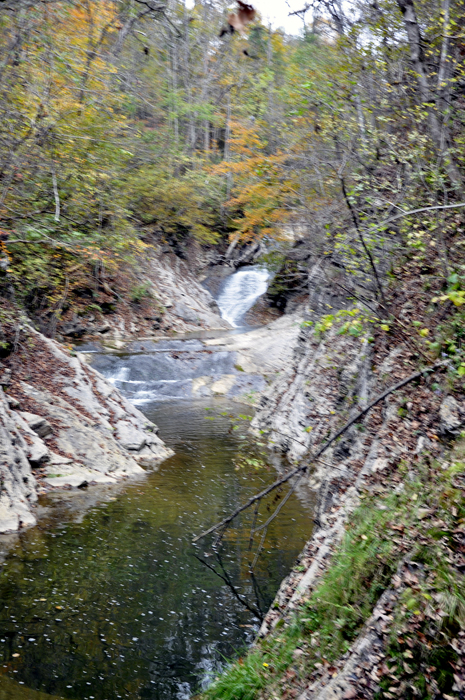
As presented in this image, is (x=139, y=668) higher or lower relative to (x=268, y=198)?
lower

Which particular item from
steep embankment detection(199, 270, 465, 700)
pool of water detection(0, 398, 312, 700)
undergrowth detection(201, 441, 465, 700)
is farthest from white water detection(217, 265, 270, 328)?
undergrowth detection(201, 441, 465, 700)

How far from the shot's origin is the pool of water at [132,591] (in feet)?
16.8

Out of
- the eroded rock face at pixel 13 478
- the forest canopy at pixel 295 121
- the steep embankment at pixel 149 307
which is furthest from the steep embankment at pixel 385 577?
the steep embankment at pixel 149 307

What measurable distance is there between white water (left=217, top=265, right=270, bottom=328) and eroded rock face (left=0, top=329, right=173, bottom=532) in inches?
759

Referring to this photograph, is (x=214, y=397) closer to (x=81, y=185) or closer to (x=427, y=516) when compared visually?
(x=81, y=185)

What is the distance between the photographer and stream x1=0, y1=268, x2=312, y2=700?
513 centimetres

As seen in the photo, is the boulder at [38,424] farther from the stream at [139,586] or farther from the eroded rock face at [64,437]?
the stream at [139,586]

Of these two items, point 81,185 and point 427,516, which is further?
point 81,185

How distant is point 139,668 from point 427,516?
3.29 meters

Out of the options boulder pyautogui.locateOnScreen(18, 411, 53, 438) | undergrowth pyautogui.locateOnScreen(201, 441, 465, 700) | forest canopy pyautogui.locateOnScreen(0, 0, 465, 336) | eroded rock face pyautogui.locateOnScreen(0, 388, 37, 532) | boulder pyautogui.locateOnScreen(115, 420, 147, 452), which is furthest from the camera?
boulder pyautogui.locateOnScreen(115, 420, 147, 452)

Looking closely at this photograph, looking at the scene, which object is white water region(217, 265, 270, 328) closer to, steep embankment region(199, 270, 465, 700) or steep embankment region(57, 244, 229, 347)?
steep embankment region(57, 244, 229, 347)

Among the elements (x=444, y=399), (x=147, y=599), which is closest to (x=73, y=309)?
(x=147, y=599)

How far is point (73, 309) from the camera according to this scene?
2333 cm

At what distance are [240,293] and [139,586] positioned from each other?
2887 centimetres
